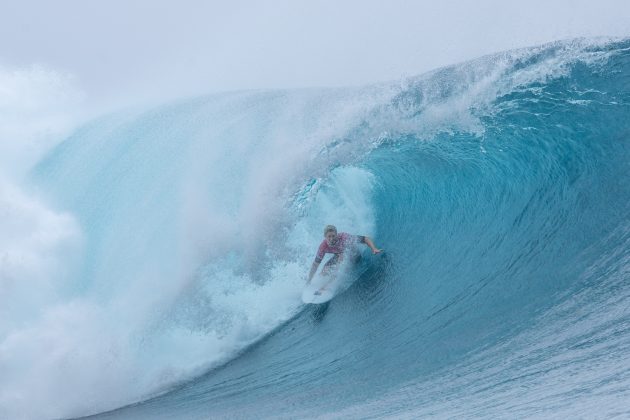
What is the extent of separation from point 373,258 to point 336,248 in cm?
62

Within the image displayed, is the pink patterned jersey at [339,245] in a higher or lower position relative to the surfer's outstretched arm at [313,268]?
higher

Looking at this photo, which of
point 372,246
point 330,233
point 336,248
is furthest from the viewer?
point 336,248

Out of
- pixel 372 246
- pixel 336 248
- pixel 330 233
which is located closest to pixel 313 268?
pixel 336 248

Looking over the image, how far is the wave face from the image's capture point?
546 cm

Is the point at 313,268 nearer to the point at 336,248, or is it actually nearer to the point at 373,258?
the point at 336,248

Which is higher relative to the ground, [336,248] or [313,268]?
[336,248]

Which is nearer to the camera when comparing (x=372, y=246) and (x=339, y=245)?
(x=372, y=246)

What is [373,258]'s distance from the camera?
26.9 ft

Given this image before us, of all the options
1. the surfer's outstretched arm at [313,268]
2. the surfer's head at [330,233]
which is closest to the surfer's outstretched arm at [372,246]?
the surfer's head at [330,233]

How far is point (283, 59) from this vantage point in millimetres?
14984

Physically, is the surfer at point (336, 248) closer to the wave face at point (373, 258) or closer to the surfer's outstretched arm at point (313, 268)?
the surfer's outstretched arm at point (313, 268)

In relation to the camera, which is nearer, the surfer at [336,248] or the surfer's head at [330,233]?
the surfer's head at [330,233]

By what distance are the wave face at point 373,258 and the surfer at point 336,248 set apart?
1.03 ft

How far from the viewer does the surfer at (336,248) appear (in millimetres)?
7809
